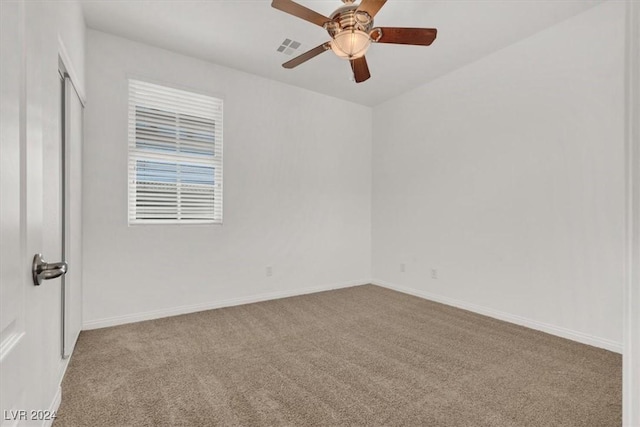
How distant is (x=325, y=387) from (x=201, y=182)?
263 cm

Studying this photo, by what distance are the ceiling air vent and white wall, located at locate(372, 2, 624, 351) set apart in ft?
6.28

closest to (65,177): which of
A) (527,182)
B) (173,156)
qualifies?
(173,156)

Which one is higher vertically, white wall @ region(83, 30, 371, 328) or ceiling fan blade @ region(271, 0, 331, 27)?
ceiling fan blade @ region(271, 0, 331, 27)

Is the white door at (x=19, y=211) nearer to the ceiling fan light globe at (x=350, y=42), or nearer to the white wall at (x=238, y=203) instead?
the ceiling fan light globe at (x=350, y=42)

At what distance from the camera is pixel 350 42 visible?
219 centimetres

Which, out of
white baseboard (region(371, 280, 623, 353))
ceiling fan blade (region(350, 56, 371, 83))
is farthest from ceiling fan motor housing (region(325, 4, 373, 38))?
white baseboard (region(371, 280, 623, 353))

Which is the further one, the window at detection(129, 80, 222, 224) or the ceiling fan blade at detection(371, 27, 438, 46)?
the window at detection(129, 80, 222, 224)

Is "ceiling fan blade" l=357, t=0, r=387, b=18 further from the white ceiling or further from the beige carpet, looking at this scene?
the beige carpet

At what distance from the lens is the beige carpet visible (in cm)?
181

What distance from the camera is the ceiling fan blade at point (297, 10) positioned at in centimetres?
195

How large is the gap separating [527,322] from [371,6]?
3.23m

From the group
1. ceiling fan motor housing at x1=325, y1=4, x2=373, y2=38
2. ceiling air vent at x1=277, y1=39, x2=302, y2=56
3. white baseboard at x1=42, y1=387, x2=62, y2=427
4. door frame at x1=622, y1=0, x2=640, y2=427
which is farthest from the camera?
ceiling air vent at x1=277, y1=39, x2=302, y2=56

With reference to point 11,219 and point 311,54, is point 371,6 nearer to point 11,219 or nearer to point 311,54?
point 311,54

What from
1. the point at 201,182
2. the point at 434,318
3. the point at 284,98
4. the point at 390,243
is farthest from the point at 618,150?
the point at 201,182
